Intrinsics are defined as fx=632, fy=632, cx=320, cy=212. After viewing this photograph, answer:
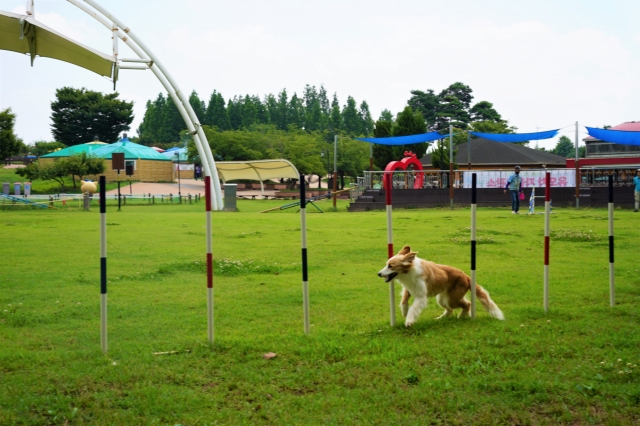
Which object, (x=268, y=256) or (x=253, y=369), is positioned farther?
(x=268, y=256)

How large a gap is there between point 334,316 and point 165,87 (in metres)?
27.8

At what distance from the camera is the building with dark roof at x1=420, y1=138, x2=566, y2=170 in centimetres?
5431

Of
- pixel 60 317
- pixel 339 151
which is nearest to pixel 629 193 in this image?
pixel 60 317

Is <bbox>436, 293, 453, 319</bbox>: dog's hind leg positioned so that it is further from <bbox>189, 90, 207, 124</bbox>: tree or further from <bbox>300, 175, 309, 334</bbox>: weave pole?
<bbox>189, 90, 207, 124</bbox>: tree

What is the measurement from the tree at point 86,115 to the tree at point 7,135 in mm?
34336

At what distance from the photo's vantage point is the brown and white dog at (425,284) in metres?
6.48

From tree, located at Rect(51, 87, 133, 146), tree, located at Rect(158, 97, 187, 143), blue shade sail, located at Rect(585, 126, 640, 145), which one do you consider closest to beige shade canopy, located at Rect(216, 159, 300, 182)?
blue shade sail, located at Rect(585, 126, 640, 145)

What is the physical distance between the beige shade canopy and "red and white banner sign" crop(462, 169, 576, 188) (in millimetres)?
18366

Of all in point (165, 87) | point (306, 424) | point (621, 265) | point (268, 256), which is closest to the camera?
point (306, 424)

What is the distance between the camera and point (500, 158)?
55.7 m

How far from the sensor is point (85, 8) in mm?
29188

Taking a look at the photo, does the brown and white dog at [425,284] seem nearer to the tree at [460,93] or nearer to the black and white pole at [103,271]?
the black and white pole at [103,271]

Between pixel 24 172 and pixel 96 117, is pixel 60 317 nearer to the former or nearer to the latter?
pixel 24 172

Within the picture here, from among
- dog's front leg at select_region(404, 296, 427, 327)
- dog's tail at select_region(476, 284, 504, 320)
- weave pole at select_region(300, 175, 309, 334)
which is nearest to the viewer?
weave pole at select_region(300, 175, 309, 334)
